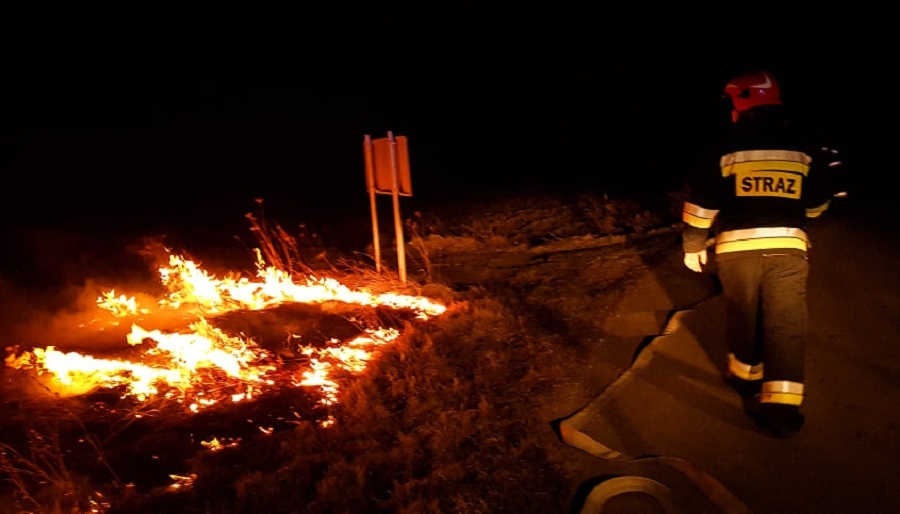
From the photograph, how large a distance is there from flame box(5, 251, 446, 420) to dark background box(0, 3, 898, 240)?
537cm

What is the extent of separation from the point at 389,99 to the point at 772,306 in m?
25.1

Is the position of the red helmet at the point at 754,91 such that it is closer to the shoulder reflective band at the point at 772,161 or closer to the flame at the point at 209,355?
the shoulder reflective band at the point at 772,161

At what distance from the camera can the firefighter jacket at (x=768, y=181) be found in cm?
454

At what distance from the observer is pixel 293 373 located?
242 inches

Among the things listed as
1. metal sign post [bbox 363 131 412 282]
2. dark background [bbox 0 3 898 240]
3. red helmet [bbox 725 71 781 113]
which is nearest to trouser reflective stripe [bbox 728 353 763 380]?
red helmet [bbox 725 71 781 113]

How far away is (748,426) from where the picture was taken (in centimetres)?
459

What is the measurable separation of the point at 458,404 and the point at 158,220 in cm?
1057

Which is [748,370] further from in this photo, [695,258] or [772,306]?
[695,258]

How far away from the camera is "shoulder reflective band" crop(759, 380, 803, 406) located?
4.45m

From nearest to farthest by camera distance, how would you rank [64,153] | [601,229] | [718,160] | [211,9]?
[718,160] < [601,229] < [64,153] < [211,9]

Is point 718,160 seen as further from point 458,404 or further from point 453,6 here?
point 453,6

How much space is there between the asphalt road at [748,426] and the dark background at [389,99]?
5408 mm

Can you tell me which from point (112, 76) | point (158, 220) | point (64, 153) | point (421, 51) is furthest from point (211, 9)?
point (158, 220)

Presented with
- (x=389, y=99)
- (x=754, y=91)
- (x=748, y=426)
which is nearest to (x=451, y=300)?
(x=748, y=426)
